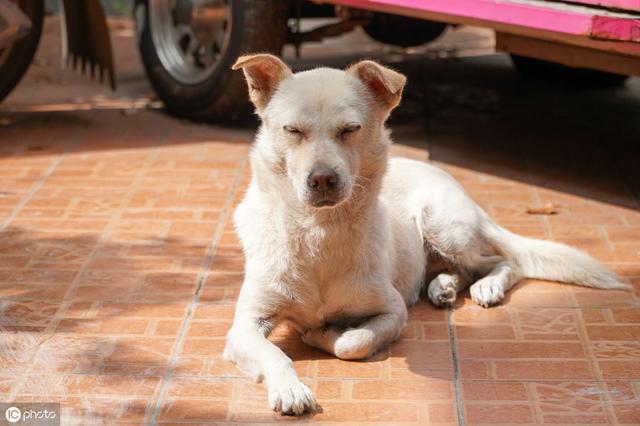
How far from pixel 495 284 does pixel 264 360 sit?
144cm

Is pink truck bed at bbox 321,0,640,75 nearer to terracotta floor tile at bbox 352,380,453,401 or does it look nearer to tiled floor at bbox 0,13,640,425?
tiled floor at bbox 0,13,640,425

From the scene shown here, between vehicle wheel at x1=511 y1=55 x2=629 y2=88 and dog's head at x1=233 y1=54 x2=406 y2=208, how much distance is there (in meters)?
4.76

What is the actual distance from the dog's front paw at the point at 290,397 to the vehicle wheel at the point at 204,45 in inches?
157

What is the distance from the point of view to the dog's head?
406 cm

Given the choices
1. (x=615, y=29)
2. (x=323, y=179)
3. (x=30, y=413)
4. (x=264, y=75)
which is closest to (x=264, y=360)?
(x=323, y=179)

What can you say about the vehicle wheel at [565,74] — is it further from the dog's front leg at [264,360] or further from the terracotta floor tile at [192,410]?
the terracotta floor tile at [192,410]

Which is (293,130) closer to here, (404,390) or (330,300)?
(330,300)

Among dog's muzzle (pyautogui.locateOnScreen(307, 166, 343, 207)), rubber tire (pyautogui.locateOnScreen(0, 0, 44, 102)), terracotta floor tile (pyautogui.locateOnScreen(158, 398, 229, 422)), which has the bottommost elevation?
rubber tire (pyautogui.locateOnScreen(0, 0, 44, 102))

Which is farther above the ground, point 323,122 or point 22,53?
point 323,122

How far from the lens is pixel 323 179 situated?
4.01 m

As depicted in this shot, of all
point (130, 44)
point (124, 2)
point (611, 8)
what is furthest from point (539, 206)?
point (124, 2)

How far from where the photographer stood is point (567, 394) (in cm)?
404

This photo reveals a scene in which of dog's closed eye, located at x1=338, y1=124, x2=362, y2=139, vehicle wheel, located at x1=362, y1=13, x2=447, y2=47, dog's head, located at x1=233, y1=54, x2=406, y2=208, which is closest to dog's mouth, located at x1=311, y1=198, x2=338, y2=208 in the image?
dog's head, located at x1=233, y1=54, x2=406, y2=208

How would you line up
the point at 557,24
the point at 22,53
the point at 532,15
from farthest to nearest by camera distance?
the point at 22,53
the point at 532,15
the point at 557,24
